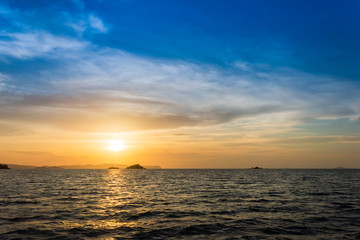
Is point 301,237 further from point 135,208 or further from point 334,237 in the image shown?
point 135,208

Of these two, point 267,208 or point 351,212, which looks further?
point 267,208

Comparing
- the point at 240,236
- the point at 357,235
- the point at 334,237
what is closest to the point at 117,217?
the point at 240,236

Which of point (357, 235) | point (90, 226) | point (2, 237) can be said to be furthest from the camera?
point (90, 226)

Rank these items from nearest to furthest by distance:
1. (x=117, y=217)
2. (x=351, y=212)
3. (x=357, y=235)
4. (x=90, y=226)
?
(x=357, y=235)
(x=90, y=226)
(x=117, y=217)
(x=351, y=212)

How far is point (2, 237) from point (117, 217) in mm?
9926

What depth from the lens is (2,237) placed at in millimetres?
17844

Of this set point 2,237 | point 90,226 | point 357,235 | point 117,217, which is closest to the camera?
point 2,237

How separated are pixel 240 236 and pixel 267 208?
43.6ft

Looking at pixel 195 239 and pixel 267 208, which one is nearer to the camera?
pixel 195 239

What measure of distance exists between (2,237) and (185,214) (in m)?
16.0

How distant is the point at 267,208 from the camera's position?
30.5 m

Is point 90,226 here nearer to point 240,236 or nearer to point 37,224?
point 37,224

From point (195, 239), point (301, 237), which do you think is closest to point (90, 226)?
point (195, 239)

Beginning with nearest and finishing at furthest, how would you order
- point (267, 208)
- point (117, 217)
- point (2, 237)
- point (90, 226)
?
point (2, 237)
point (90, 226)
point (117, 217)
point (267, 208)
